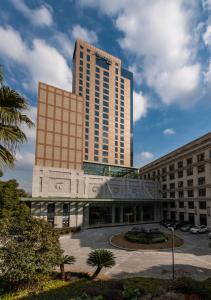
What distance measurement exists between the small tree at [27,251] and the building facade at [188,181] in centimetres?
3943

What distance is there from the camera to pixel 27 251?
1368 cm

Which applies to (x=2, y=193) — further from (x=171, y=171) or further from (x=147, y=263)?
(x=171, y=171)

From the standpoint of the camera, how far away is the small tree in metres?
13.2

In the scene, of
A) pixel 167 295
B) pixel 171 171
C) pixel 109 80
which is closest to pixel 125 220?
pixel 171 171

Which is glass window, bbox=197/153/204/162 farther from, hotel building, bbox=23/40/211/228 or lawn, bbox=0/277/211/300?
lawn, bbox=0/277/211/300

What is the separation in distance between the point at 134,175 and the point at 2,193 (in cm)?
5055

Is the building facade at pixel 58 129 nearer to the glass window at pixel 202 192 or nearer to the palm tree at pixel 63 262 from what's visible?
the glass window at pixel 202 192

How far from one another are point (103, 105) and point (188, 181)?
55.2m

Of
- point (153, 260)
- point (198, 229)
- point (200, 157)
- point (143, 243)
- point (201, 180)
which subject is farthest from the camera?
point (200, 157)

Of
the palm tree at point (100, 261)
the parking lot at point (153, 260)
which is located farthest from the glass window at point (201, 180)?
the palm tree at point (100, 261)

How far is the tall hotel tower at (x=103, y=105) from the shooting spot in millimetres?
86188

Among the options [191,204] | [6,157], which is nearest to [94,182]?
[191,204]

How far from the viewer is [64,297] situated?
11.9 meters

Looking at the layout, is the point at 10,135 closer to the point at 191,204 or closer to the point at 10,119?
the point at 10,119
